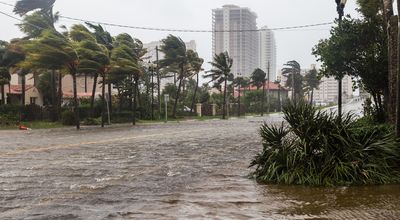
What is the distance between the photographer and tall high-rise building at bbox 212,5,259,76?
60.0m

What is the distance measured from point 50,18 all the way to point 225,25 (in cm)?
2413

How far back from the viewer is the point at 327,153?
886cm

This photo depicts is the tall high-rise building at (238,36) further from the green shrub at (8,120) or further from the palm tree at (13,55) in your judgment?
the green shrub at (8,120)

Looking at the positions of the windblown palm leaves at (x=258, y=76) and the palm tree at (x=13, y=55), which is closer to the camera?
the palm tree at (x=13, y=55)

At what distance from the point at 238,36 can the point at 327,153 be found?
7923cm

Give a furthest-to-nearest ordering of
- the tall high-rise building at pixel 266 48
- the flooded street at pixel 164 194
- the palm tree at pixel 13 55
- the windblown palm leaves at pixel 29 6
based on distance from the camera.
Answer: the tall high-rise building at pixel 266 48 → the windblown palm leaves at pixel 29 6 → the palm tree at pixel 13 55 → the flooded street at pixel 164 194

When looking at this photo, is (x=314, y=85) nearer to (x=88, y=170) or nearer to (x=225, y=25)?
(x=225, y=25)

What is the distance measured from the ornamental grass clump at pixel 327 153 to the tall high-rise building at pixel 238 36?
45.8 metres

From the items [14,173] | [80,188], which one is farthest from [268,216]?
[14,173]

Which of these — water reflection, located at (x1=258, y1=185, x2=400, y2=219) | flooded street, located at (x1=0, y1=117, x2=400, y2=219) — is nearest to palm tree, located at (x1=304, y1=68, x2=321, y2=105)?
flooded street, located at (x1=0, y1=117, x2=400, y2=219)

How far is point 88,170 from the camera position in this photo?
10.7m

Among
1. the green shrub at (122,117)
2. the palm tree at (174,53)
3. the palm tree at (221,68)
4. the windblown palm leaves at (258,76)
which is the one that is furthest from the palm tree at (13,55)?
the windblown palm leaves at (258,76)

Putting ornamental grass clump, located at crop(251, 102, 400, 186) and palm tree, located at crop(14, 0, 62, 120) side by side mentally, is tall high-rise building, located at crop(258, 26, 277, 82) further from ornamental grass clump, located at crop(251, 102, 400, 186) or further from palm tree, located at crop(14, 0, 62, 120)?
ornamental grass clump, located at crop(251, 102, 400, 186)

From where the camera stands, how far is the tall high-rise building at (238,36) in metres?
60.0
